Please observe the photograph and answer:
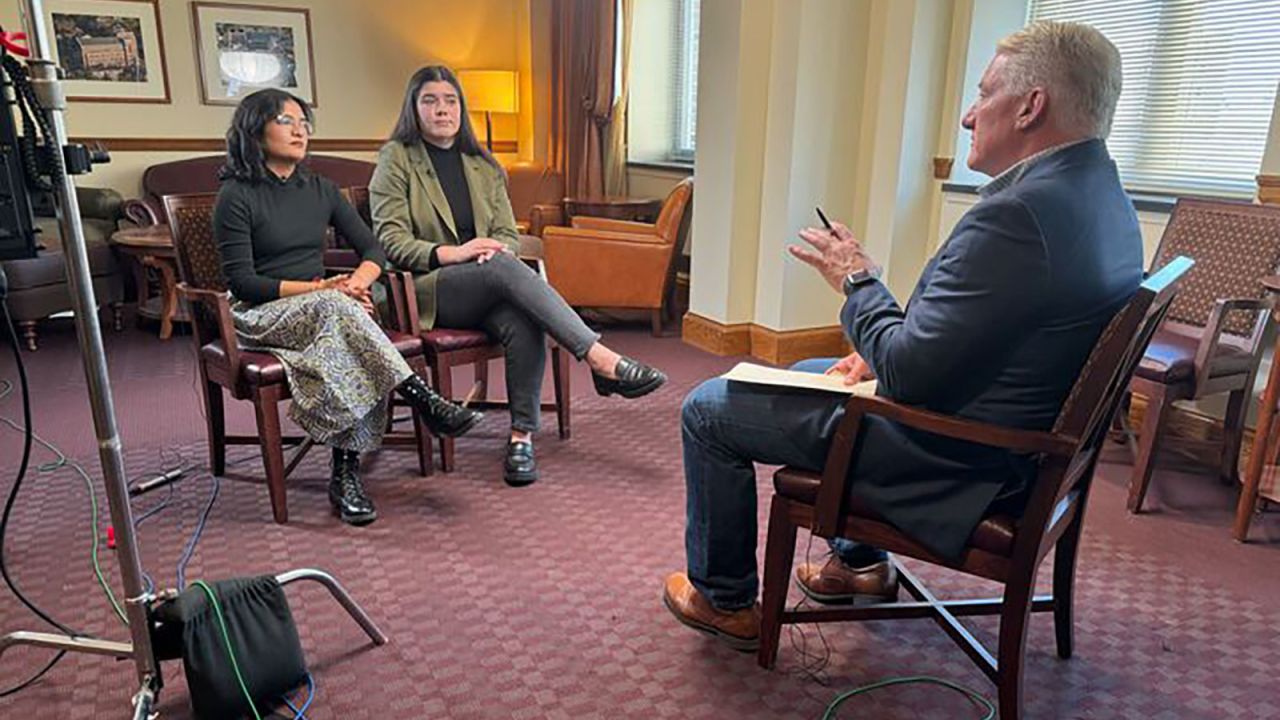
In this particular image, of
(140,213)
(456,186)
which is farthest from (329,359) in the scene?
(140,213)

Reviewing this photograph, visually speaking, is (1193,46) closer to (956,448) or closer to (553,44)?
(956,448)

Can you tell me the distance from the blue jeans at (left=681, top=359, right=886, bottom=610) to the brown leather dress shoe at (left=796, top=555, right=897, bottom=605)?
0.23 metres

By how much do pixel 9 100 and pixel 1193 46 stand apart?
3.44 m

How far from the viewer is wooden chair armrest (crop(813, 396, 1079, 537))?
1.34 metres

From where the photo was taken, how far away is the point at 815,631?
74.0 inches

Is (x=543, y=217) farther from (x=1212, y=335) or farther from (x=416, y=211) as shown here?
(x=1212, y=335)

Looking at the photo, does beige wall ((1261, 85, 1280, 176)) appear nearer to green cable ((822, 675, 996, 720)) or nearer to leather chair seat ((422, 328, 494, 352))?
green cable ((822, 675, 996, 720))

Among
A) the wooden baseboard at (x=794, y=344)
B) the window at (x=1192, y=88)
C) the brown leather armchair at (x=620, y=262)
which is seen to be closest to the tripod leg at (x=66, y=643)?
the wooden baseboard at (x=794, y=344)

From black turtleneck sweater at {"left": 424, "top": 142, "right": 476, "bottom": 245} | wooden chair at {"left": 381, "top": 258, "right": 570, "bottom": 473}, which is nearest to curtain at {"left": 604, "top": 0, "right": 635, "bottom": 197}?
black turtleneck sweater at {"left": 424, "top": 142, "right": 476, "bottom": 245}

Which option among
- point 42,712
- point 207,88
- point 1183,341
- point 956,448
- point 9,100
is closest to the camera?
point 9,100

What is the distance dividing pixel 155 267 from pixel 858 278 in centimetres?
388

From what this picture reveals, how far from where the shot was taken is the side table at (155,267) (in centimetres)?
405

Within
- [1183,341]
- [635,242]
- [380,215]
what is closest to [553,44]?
[635,242]

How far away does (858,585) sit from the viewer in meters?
1.97
